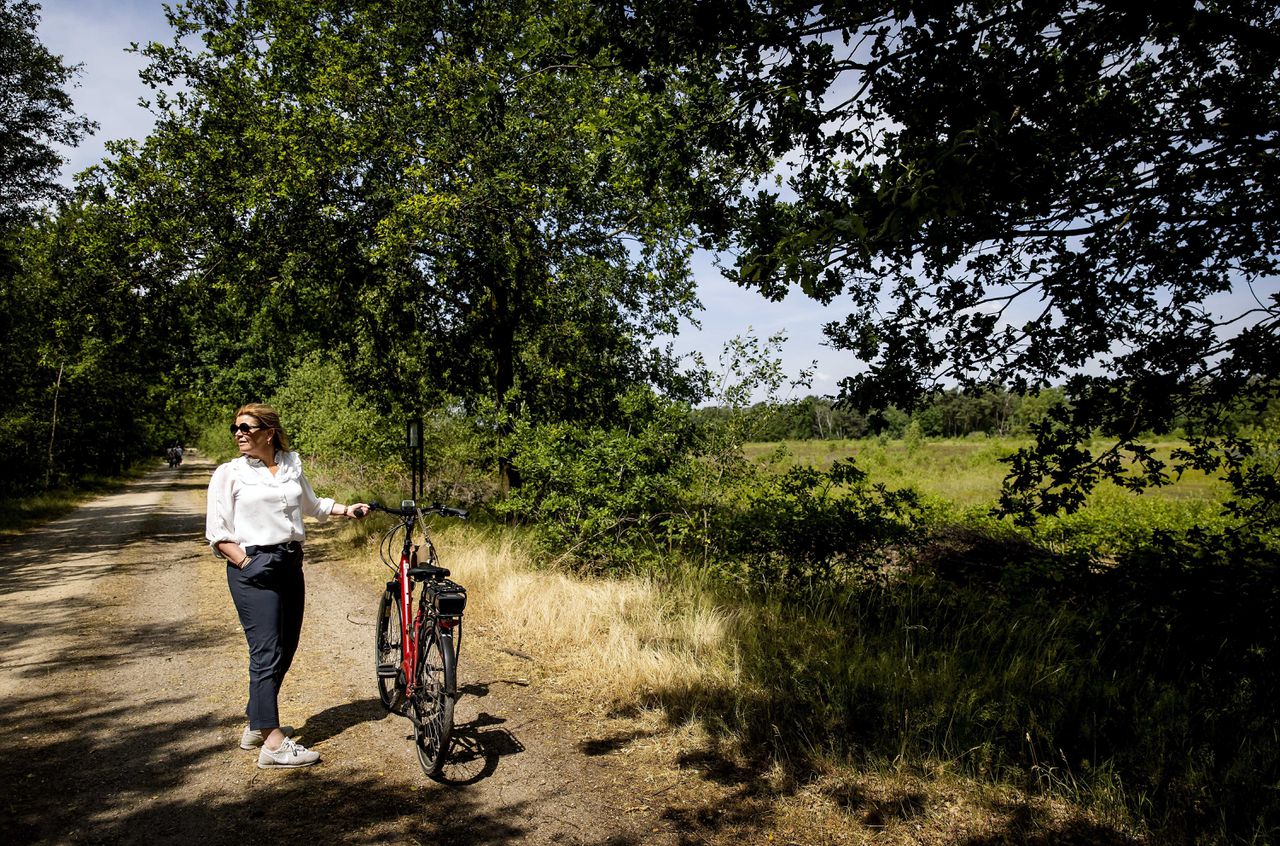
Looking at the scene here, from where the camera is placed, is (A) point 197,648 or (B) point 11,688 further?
(A) point 197,648

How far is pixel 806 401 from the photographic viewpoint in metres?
8.97

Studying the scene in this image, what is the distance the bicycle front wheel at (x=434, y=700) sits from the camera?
363 centimetres

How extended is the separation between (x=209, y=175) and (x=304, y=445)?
9827 millimetres

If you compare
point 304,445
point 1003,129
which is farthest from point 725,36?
point 304,445

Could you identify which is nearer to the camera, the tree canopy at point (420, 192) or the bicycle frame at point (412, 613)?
the bicycle frame at point (412, 613)

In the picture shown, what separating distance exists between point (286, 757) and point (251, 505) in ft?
4.87

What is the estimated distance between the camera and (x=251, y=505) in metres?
3.87

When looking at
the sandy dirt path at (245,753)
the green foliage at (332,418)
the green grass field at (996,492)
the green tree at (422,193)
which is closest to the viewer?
Result: the sandy dirt path at (245,753)

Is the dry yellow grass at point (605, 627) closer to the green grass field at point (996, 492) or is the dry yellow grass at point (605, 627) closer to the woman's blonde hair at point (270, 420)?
the green grass field at point (996, 492)

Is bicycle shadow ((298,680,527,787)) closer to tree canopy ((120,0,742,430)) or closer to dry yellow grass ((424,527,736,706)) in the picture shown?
dry yellow grass ((424,527,736,706))

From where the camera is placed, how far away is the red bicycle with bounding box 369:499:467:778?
12.1 feet

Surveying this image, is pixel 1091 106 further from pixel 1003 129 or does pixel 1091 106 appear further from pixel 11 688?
pixel 11 688

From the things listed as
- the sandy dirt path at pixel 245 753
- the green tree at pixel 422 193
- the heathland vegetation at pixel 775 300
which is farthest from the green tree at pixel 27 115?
the sandy dirt path at pixel 245 753

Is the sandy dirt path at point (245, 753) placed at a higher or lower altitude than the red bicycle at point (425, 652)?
lower
